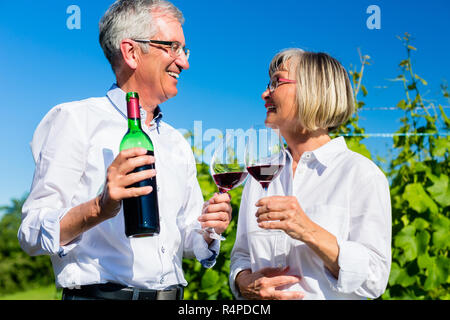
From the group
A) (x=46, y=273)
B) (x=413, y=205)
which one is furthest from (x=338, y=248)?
(x=46, y=273)

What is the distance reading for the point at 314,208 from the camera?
2191 mm

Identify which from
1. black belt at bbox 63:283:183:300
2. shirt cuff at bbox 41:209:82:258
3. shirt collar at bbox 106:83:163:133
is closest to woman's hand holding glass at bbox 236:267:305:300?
black belt at bbox 63:283:183:300

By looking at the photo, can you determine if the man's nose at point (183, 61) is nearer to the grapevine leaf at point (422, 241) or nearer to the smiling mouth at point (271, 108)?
the smiling mouth at point (271, 108)

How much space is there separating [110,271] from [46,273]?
28.2 ft

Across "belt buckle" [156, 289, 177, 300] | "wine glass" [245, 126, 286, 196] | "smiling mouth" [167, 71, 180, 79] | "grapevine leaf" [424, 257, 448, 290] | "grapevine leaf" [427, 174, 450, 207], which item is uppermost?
"smiling mouth" [167, 71, 180, 79]

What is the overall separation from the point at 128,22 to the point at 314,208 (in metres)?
1.41

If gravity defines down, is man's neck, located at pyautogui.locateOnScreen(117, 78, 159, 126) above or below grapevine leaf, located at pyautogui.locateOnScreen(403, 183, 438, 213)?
above

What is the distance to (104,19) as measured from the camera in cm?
266

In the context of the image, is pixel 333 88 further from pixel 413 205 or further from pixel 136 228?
pixel 413 205

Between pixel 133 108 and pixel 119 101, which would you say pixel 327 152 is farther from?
pixel 119 101

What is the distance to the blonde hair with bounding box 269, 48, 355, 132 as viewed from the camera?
2.34m

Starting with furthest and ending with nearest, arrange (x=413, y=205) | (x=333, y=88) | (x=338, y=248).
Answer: (x=413, y=205), (x=333, y=88), (x=338, y=248)

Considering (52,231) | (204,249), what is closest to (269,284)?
(204,249)

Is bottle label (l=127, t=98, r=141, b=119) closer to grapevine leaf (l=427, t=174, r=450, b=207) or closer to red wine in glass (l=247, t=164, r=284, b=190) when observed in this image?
red wine in glass (l=247, t=164, r=284, b=190)
